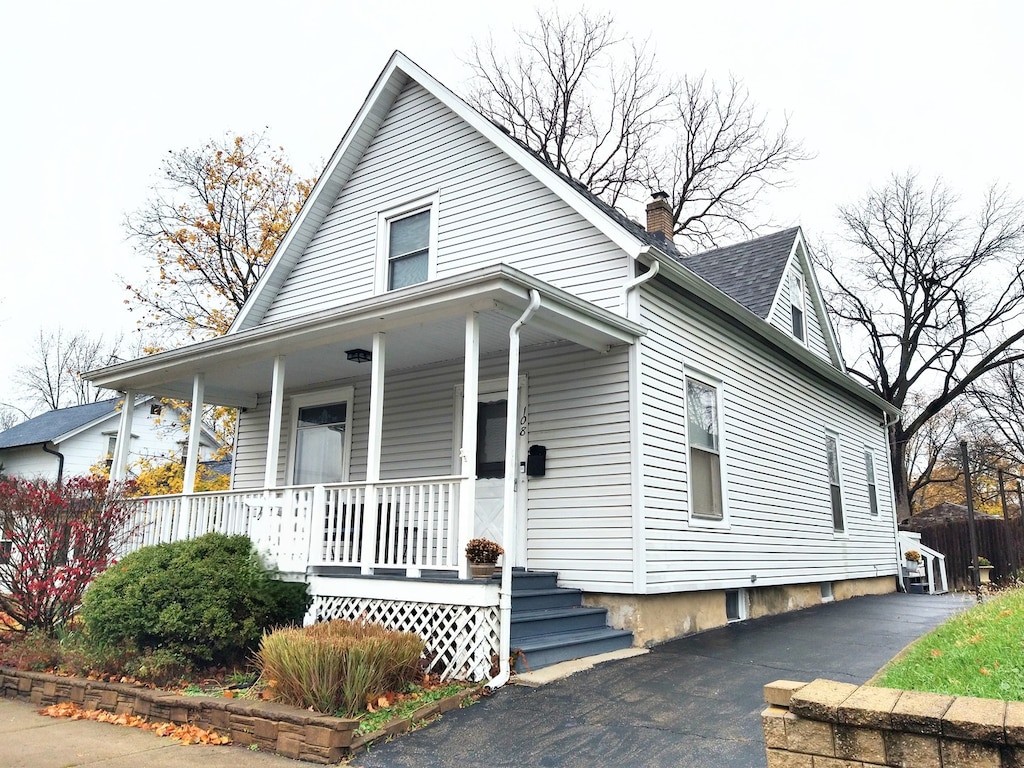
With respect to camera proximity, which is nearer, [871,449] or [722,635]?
[722,635]

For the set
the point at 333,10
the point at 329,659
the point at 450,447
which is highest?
the point at 333,10

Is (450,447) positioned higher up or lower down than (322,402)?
lower down

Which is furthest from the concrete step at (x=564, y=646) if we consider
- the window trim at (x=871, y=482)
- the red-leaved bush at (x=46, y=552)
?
Result: the window trim at (x=871, y=482)

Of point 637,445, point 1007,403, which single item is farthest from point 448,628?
point 1007,403

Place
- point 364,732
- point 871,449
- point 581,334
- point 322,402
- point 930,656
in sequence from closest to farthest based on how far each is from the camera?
point 364,732 < point 930,656 < point 581,334 < point 322,402 < point 871,449

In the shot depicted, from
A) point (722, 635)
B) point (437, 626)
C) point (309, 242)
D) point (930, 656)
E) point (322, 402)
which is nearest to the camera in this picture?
point (930, 656)

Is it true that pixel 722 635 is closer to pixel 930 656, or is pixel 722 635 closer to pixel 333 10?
pixel 930 656

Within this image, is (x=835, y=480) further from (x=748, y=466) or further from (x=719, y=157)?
Result: (x=719, y=157)

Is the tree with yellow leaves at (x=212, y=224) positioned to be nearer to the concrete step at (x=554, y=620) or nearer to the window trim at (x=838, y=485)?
the window trim at (x=838, y=485)

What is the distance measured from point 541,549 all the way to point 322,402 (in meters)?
4.33

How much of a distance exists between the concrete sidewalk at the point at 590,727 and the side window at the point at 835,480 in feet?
20.7

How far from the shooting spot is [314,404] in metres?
11.1

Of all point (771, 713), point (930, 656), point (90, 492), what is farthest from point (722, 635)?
point (90, 492)

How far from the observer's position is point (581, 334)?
7.76 meters
